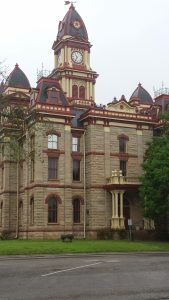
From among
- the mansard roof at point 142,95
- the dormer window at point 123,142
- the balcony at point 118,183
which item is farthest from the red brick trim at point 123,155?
the mansard roof at point 142,95

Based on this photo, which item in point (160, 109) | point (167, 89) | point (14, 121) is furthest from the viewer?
point (167, 89)

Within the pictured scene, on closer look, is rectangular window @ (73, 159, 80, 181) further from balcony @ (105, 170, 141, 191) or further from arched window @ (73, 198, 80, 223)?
balcony @ (105, 170, 141, 191)

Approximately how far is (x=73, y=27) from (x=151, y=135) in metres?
23.3

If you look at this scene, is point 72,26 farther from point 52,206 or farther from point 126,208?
point 52,206

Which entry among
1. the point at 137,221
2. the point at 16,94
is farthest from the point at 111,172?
the point at 16,94

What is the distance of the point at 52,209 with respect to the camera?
51281mm

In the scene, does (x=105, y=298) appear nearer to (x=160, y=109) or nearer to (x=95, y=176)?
(x=95, y=176)

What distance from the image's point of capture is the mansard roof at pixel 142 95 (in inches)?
2978

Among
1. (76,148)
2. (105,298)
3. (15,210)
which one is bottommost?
(105,298)

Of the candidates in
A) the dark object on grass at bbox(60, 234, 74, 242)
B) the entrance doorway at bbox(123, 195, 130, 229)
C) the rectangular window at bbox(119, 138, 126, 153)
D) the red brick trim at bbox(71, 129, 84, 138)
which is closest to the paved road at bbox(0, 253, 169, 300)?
the dark object on grass at bbox(60, 234, 74, 242)

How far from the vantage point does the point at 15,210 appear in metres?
57.2

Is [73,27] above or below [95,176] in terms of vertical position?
above

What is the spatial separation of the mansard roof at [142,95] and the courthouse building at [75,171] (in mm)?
17143

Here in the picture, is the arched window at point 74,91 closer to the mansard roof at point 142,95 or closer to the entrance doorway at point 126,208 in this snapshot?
the mansard roof at point 142,95
